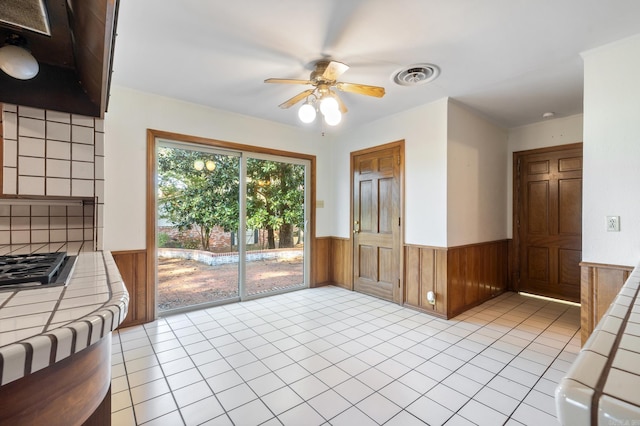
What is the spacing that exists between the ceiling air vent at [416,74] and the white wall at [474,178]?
700mm

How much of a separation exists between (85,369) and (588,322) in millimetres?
3088

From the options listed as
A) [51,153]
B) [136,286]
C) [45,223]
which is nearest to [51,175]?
[51,153]

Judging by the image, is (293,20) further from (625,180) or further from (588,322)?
(588,322)

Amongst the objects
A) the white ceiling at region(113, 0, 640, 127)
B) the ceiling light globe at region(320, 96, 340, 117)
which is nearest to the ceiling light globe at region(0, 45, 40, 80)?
the white ceiling at region(113, 0, 640, 127)

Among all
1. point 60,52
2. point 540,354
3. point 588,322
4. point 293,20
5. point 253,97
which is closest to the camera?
point 60,52

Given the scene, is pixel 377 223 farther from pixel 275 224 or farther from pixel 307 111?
pixel 307 111

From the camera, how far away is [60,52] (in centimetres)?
174

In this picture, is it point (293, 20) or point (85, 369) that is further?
point (293, 20)

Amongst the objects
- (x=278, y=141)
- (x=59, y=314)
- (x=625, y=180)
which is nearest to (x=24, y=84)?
(x=59, y=314)

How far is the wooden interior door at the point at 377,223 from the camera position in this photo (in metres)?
Answer: 3.72

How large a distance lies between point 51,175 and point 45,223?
344 mm

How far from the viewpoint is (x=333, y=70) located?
217 cm

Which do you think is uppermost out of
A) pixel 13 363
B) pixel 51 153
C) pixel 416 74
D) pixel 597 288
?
pixel 416 74

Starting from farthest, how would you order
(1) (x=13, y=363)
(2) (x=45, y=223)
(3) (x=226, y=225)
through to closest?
(3) (x=226, y=225), (2) (x=45, y=223), (1) (x=13, y=363)
